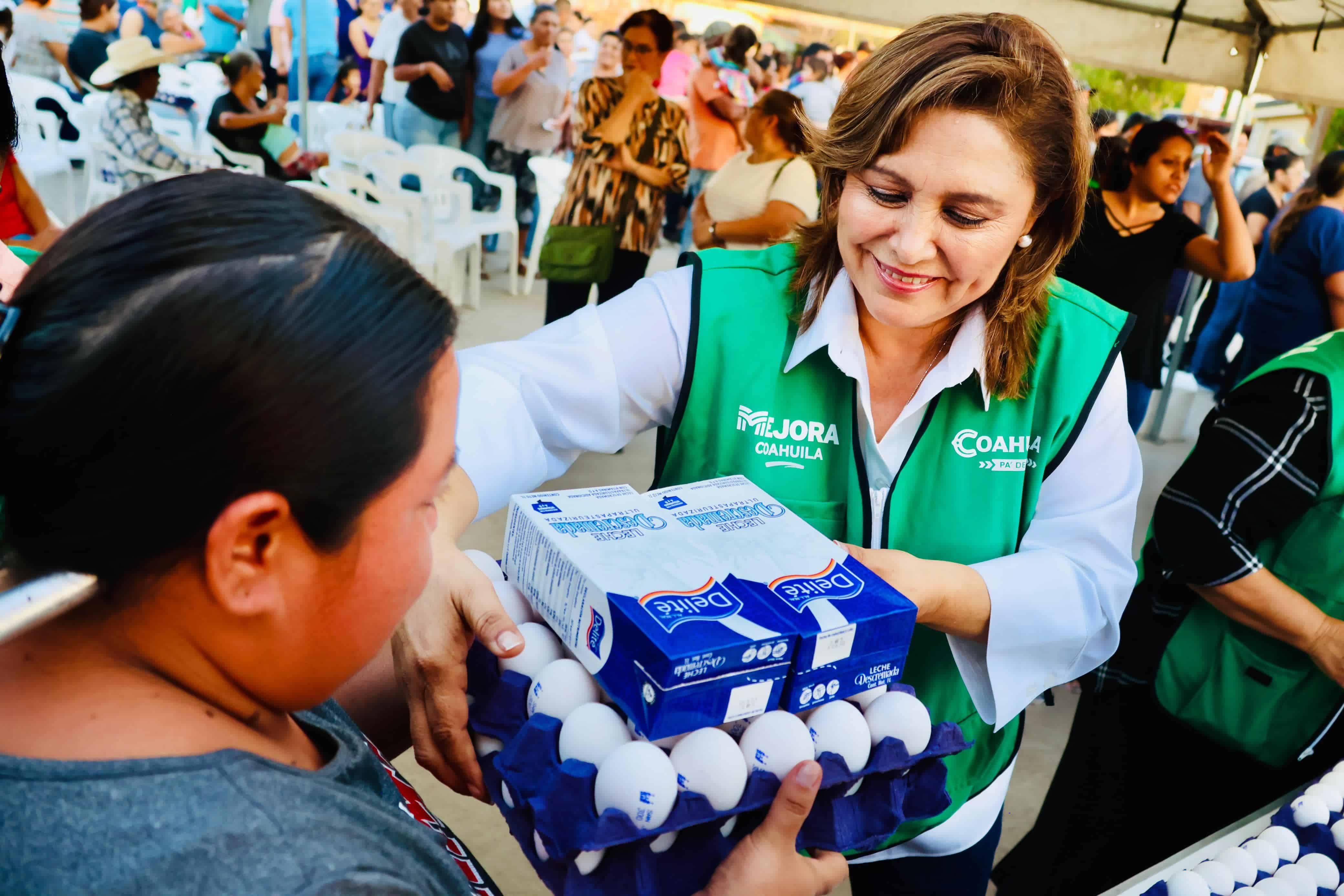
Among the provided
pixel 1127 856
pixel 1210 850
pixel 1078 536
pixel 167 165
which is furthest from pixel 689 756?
pixel 167 165

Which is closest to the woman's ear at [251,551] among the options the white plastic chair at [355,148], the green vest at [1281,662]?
the green vest at [1281,662]

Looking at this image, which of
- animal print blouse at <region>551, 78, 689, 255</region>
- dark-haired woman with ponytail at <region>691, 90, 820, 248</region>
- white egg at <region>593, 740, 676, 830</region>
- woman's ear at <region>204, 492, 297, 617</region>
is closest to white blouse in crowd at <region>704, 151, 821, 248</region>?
dark-haired woman with ponytail at <region>691, 90, 820, 248</region>

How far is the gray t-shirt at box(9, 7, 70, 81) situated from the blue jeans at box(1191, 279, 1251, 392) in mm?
8507

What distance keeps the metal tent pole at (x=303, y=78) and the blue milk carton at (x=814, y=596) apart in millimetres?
5312

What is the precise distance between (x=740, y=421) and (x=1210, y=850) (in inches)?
34.8

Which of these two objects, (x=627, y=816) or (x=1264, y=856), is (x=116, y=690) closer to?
(x=627, y=816)

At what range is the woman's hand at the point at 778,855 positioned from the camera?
0.85 metres

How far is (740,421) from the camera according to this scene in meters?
1.30

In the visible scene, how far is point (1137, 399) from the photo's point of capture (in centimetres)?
427

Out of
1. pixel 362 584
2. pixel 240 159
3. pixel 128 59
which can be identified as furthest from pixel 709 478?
pixel 240 159

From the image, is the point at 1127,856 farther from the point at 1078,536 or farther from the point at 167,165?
the point at 167,165

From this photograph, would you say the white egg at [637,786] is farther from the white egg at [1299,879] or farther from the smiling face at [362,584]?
the white egg at [1299,879]

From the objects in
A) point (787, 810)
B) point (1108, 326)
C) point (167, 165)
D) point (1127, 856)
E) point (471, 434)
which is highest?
point (1108, 326)

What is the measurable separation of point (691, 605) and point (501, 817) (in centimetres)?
187
